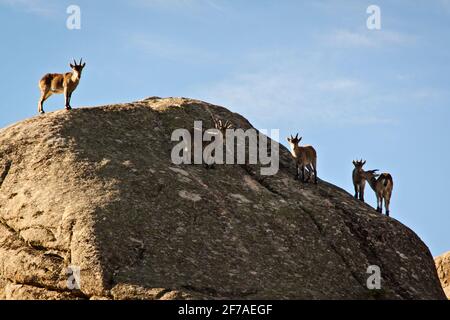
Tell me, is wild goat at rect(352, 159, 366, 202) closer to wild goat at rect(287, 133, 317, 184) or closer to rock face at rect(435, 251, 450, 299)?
wild goat at rect(287, 133, 317, 184)

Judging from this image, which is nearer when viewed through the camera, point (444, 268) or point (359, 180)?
point (359, 180)

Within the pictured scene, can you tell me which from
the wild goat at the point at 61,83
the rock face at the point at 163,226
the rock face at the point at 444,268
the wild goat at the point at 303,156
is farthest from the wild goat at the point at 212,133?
the rock face at the point at 444,268

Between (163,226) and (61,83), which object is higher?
(61,83)

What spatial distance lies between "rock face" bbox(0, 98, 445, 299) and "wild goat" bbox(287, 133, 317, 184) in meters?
0.59

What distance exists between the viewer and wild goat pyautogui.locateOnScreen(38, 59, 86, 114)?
108ft

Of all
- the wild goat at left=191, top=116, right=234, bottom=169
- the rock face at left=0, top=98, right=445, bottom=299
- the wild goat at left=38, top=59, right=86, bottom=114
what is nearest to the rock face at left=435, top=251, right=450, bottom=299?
the rock face at left=0, top=98, right=445, bottom=299

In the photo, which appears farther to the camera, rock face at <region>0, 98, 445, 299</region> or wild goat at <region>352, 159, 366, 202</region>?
wild goat at <region>352, 159, 366, 202</region>

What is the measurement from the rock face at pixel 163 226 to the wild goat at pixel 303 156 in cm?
59

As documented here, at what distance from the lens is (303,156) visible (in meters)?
33.4

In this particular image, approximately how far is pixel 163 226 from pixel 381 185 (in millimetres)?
12832

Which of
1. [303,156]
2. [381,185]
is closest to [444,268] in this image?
[381,185]

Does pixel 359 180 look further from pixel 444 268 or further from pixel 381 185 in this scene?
pixel 444 268
